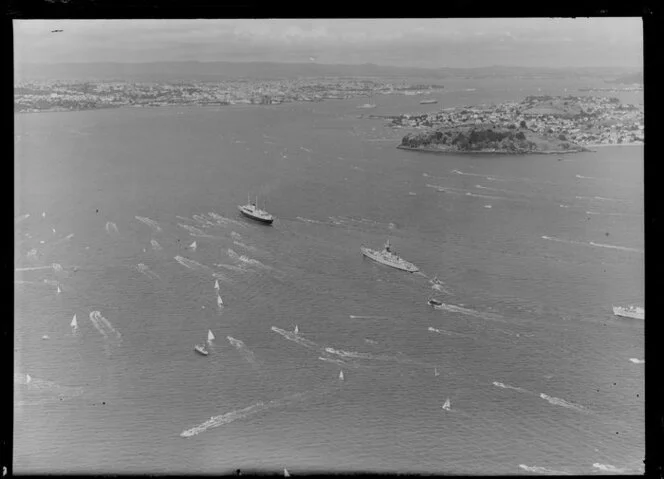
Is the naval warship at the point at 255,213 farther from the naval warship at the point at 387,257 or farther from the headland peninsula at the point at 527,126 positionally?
the headland peninsula at the point at 527,126

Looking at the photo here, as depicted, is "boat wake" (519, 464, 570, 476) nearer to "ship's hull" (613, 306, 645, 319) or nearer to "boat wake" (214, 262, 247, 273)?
"ship's hull" (613, 306, 645, 319)

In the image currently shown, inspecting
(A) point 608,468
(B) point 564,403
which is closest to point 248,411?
(B) point 564,403

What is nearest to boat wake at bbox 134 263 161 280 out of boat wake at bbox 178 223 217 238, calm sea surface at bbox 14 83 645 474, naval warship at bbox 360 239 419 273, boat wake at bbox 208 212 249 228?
calm sea surface at bbox 14 83 645 474

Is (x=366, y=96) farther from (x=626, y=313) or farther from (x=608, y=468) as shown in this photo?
(x=608, y=468)

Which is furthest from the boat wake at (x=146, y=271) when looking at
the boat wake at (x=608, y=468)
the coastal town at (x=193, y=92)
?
the boat wake at (x=608, y=468)

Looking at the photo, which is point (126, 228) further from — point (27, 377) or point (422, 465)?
point (422, 465)
